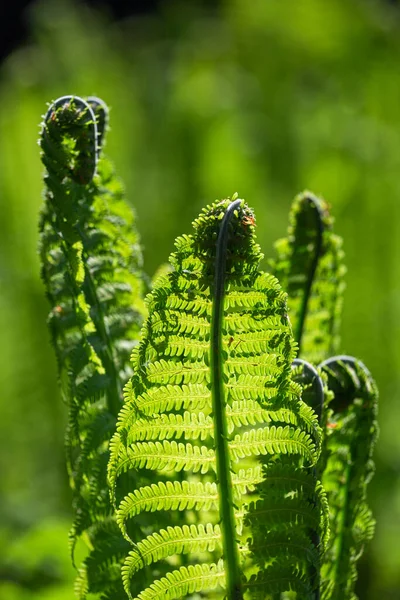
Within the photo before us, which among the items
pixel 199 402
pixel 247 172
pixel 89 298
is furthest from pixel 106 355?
pixel 247 172

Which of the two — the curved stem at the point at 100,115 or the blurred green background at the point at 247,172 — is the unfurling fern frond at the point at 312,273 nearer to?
the curved stem at the point at 100,115

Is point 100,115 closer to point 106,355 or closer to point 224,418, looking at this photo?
point 106,355

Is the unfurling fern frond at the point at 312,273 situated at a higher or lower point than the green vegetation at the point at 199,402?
higher

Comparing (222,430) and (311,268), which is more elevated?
(311,268)

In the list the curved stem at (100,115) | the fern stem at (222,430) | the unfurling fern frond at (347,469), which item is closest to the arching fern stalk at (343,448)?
the unfurling fern frond at (347,469)

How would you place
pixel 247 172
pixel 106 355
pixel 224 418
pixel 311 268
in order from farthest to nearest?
pixel 247 172 → pixel 311 268 → pixel 106 355 → pixel 224 418

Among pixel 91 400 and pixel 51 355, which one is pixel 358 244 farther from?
pixel 91 400
